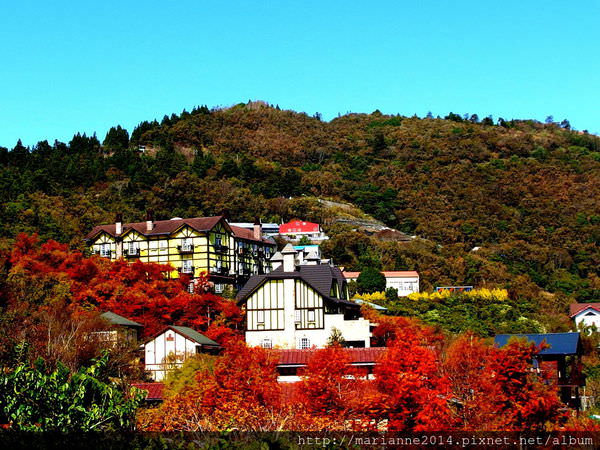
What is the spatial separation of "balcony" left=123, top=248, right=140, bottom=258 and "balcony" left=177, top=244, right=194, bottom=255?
4.23m

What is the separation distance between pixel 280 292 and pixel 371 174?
101693 mm

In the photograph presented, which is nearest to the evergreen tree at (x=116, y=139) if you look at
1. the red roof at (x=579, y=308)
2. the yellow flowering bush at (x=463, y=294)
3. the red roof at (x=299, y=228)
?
the red roof at (x=299, y=228)

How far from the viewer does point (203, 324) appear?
49.1 meters

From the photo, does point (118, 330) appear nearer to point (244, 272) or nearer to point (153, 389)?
point (153, 389)

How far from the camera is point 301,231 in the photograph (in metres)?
95.2

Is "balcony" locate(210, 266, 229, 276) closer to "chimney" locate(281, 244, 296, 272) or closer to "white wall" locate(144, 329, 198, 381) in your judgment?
"chimney" locate(281, 244, 296, 272)

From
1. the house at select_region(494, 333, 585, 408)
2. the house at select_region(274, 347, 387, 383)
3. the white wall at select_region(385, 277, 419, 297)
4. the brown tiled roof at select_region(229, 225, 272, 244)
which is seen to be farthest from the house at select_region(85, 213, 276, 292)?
the house at select_region(494, 333, 585, 408)

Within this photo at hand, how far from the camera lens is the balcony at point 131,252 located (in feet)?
206

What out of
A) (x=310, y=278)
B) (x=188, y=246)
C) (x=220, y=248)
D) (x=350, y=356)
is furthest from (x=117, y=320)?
(x=220, y=248)

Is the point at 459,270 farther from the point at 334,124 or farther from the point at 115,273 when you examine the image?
the point at 334,124

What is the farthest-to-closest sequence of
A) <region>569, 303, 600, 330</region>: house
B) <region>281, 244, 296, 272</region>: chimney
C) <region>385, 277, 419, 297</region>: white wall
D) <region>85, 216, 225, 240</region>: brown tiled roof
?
<region>385, 277, 419, 297</region>: white wall, <region>569, 303, 600, 330</region>: house, <region>85, 216, 225, 240</region>: brown tiled roof, <region>281, 244, 296, 272</region>: chimney

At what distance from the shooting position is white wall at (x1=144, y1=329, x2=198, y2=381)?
4147 centimetres

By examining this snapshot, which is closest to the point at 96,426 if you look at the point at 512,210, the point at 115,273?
the point at 115,273

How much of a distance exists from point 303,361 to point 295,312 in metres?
8.15
